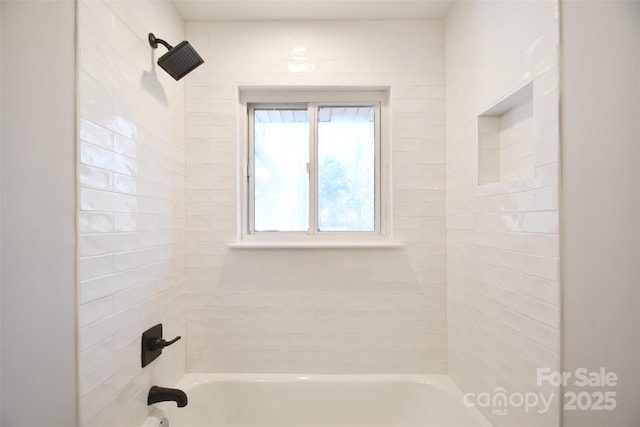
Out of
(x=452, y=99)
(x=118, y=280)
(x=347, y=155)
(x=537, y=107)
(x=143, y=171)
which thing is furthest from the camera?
(x=347, y=155)

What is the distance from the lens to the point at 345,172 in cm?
179

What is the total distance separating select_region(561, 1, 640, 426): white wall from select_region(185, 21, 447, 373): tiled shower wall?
756mm

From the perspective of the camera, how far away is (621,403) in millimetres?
932

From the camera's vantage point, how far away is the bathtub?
159cm

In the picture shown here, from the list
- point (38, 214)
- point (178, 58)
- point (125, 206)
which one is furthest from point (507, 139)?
point (38, 214)

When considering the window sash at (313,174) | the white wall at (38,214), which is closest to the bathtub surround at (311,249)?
the white wall at (38,214)

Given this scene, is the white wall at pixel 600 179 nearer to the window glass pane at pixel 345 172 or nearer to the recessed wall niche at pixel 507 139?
the recessed wall niche at pixel 507 139

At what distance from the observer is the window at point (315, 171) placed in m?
1.79

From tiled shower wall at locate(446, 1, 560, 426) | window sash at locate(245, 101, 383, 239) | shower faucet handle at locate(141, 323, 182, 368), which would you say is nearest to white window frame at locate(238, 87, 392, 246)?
window sash at locate(245, 101, 383, 239)

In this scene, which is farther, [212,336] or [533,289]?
[212,336]

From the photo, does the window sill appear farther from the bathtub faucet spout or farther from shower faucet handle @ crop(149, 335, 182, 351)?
the bathtub faucet spout

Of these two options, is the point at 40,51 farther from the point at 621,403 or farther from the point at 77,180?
the point at 621,403

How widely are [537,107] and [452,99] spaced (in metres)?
0.65

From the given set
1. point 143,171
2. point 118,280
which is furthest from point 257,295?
point 143,171
